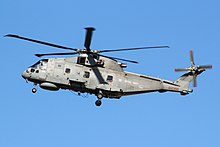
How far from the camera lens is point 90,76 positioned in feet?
151

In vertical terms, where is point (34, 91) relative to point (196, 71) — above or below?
below

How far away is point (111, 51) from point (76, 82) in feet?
16.3

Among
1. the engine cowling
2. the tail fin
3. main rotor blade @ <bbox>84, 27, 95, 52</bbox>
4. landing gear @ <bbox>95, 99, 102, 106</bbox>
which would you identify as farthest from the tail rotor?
the engine cowling

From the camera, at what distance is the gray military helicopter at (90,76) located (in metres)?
45.3

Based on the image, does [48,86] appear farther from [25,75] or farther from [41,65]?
[25,75]

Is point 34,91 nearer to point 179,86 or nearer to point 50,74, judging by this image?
point 50,74

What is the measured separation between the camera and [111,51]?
43.4 metres

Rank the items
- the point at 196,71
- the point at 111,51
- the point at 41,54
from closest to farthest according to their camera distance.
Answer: the point at 111,51, the point at 41,54, the point at 196,71

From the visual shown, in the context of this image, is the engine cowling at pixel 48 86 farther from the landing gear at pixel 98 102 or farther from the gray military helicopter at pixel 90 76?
the landing gear at pixel 98 102

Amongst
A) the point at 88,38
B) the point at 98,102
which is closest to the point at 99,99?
the point at 98,102

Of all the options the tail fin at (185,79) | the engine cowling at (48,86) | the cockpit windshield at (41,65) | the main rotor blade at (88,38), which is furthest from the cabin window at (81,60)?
the tail fin at (185,79)

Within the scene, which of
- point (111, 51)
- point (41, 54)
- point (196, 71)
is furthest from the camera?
point (196, 71)

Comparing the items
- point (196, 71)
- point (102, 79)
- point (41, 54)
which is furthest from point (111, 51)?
point (196, 71)

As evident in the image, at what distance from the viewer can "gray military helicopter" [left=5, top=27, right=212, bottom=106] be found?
4534cm
